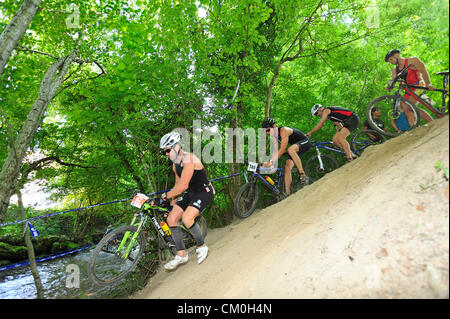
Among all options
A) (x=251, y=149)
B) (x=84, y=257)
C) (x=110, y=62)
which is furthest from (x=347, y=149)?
(x=84, y=257)

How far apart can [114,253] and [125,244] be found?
0.85 ft

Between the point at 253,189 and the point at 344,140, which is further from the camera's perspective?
the point at 253,189

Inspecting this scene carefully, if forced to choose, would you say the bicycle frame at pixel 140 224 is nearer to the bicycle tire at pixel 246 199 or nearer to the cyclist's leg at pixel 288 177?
the bicycle tire at pixel 246 199

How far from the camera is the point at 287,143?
5.68 metres

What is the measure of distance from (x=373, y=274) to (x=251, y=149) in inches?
279

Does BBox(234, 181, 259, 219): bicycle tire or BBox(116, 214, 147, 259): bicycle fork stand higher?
BBox(116, 214, 147, 259): bicycle fork

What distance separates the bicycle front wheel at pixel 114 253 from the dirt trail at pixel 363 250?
848 mm

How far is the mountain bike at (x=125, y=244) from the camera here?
11.8ft

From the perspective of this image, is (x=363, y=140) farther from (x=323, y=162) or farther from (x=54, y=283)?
(x=54, y=283)

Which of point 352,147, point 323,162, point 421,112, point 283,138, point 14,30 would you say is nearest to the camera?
point 14,30

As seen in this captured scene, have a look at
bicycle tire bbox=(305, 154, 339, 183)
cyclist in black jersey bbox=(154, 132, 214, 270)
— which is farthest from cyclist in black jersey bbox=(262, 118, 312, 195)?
cyclist in black jersey bbox=(154, 132, 214, 270)

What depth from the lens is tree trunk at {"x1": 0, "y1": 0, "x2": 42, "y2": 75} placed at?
405cm

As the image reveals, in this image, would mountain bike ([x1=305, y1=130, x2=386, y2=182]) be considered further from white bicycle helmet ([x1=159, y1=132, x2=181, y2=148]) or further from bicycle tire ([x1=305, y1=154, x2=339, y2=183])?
white bicycle helmet ([x1=159, y1=132, x2=181, y2=148])

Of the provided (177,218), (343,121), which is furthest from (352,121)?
(177,218)
